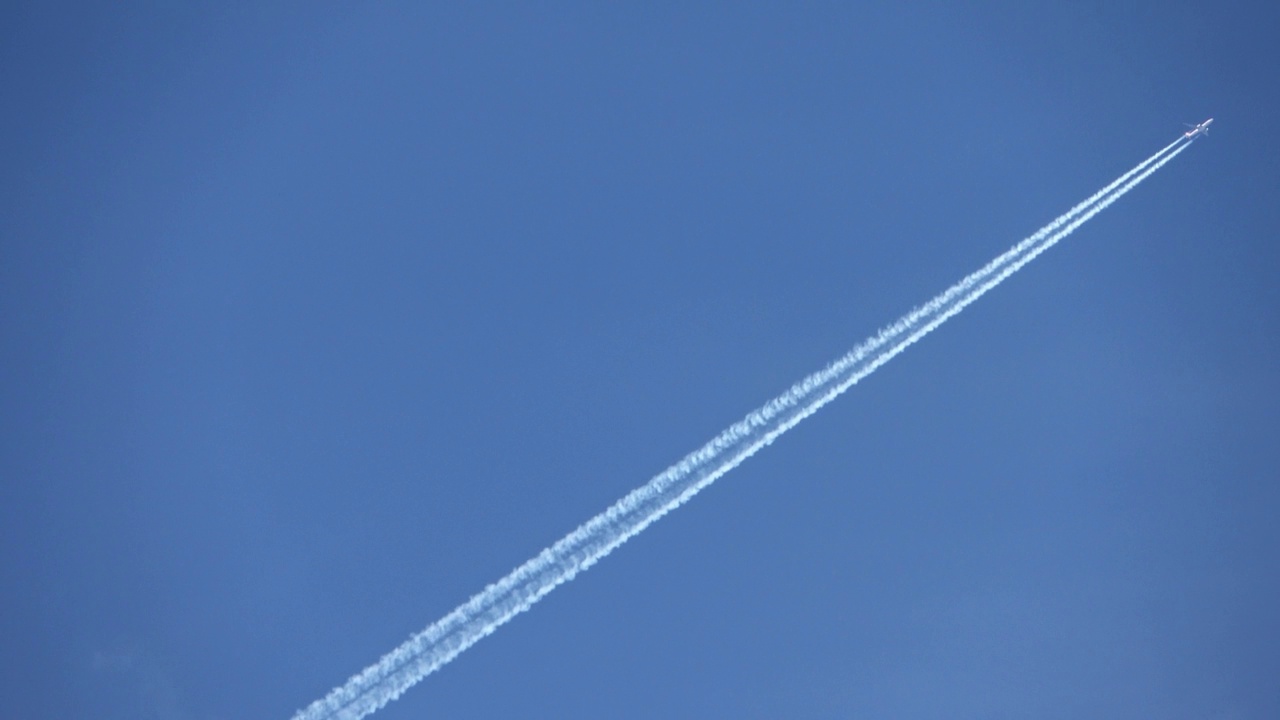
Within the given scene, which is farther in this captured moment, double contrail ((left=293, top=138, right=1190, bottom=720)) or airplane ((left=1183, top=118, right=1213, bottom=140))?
airplane ((left=1183, top=118, right=1213, bottom=140))

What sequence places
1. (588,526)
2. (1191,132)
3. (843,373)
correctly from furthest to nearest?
1. (1191,132)
2. (843,373)
3. (588,526)

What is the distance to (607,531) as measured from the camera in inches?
1236

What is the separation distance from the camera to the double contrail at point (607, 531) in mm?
29828

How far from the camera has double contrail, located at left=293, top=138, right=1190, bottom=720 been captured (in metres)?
29.8

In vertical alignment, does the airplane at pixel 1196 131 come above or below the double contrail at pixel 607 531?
above

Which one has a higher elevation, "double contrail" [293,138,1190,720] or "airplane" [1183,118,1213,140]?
"airplane" [1183,118,1213,140]

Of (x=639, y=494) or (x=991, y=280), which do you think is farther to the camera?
(x=991, y=280)

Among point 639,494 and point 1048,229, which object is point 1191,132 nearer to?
A: point 1048,229

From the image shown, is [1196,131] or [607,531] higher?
[1196,131]

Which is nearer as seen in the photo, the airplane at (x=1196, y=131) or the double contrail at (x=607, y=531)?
the double contrail at (x=607, y=531)

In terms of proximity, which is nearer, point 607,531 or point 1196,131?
point 607,531

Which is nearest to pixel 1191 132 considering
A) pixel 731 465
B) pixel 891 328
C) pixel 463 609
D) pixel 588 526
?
pixel 891 328

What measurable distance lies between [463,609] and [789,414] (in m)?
9.95

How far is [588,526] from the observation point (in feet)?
105
